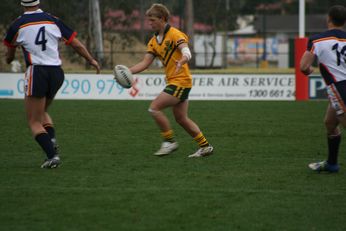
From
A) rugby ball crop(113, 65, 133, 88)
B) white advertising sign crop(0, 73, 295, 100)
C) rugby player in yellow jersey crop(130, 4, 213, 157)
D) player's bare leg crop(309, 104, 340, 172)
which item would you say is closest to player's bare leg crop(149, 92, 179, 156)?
rugby player in yellow jersey crop(130, 4, 213, 157)

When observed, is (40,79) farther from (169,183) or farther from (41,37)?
(169,183)

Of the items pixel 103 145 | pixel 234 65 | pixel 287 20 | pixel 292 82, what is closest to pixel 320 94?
pixel 292 82

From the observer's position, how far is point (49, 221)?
19.0 feet

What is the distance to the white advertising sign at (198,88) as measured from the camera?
2164cm

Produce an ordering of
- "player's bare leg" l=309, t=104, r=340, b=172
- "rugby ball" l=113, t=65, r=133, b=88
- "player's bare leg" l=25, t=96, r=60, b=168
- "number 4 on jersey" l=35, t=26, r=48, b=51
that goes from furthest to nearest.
Result: "rugby ball" l=113, t=65, r=133, b=88
"player's bare leg" l=25, t=96, r=60, b=168
"number 4 on jersey" l=35, t=26, r=48, b=51
"player's bare leg" l=309, t=104, r=340, b=172

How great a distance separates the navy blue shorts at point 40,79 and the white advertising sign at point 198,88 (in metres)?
13.4

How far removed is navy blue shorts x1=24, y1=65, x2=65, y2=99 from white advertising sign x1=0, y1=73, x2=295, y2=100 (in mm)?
13363

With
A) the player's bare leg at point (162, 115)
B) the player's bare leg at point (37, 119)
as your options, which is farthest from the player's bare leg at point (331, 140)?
the player's bare leg at point (37, 119)

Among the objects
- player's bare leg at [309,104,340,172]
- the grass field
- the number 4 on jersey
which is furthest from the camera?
the number 4 on jersey

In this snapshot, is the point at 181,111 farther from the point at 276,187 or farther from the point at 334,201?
the point at 334,201

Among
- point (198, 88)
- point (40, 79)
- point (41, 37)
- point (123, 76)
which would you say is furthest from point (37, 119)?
point (198, 88)

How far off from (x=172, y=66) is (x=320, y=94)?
13202 millimetres

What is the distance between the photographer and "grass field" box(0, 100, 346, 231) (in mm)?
5859

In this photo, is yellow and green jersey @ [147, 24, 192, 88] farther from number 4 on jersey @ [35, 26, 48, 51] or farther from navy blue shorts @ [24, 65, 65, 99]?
number 4 on jersey @ [35, 26, 48, 51]
